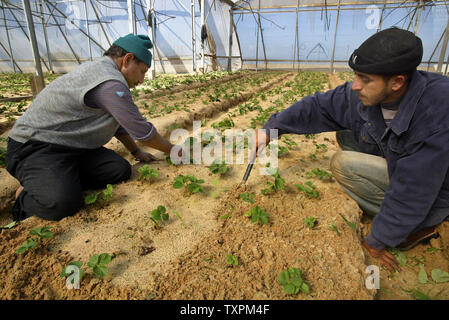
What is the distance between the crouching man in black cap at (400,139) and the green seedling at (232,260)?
0.89m

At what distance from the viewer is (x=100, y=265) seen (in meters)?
Result: 1.47

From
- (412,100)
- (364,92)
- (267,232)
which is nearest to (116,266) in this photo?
(267,232)

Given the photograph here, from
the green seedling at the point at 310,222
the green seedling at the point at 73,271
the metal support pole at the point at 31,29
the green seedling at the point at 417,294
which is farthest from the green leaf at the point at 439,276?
the metal support pole at the point at 31,29

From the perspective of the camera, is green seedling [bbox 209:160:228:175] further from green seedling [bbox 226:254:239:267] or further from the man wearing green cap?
green seedling [bbox 226:254:239:267]

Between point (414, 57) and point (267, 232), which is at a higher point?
point (414, 57)

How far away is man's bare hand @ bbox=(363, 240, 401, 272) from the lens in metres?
1.71

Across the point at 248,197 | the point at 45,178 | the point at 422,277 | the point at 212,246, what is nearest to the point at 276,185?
the point at 248,197

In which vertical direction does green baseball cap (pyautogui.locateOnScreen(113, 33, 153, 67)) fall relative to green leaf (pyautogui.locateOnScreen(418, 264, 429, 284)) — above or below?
above

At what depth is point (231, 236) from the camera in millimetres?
1825

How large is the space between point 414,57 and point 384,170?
0.77 meters

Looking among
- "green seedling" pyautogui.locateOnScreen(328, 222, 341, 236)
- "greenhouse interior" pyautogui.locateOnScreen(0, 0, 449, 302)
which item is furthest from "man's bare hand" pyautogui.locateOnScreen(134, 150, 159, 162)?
"green seedling" pyautogui.locateOnScreen(328, 222, 341, 236)

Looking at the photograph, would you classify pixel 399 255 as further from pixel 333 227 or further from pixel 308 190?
pixel 308 190
